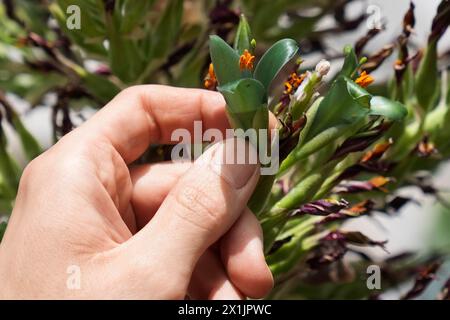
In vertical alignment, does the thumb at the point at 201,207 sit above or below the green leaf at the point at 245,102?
below

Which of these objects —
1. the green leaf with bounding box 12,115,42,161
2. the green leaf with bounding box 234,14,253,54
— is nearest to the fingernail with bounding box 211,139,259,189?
the green leaf with bounding box 234,14,253,54

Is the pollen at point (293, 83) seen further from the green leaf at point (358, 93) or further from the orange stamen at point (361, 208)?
the orange stamen at point (361, 208)

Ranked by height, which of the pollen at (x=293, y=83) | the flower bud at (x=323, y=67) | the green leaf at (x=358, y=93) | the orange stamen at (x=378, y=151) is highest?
the flower bud at (x=323, y=67)

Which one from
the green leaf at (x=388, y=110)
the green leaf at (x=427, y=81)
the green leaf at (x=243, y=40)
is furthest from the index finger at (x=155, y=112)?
the green leaf at (x=427, y=81)

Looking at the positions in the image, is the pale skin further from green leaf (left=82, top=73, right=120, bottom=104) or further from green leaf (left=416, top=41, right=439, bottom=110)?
→ green leaf (left=416, top=41, right=439, bottom=110)

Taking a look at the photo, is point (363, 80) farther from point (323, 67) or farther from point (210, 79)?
point (210, 79)

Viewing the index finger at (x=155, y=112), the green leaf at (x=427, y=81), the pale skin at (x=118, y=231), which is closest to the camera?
the pale skin at (x=118, y=231)
